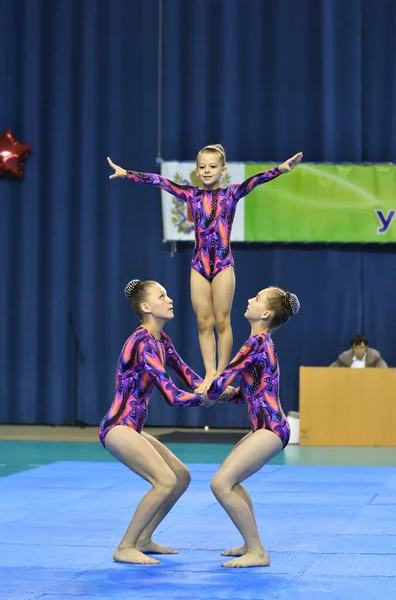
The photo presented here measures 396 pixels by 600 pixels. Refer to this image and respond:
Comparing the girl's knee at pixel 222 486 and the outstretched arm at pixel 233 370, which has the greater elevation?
the outstretched arm at pixel 233 370

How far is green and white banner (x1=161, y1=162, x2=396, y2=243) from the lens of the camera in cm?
1252

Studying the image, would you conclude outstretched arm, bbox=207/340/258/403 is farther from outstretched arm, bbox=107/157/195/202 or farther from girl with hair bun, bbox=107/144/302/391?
outstretched arm, bbox=107/157/195/202

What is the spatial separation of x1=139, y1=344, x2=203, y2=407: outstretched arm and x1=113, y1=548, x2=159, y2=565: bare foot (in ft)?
2.54

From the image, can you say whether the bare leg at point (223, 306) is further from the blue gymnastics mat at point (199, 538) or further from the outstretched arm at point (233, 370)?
the blue gymnastics mat at point (199, 538)

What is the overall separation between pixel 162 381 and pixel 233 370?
359mm

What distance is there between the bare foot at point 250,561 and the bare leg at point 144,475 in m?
0.39

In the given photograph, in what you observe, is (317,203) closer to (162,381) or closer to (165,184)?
(165,184)

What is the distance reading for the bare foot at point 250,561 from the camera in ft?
16.6

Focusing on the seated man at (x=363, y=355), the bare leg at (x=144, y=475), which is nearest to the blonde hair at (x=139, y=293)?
the bare leg at (x=144, y=475)

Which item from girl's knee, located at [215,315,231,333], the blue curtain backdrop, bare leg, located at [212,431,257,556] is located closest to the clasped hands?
bare leg, located at [212,431,257,556]

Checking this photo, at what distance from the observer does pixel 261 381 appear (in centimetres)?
527

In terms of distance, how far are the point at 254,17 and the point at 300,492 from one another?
7293 mm

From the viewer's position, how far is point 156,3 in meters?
13.3

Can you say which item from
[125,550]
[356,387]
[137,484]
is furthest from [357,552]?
[356,387]
